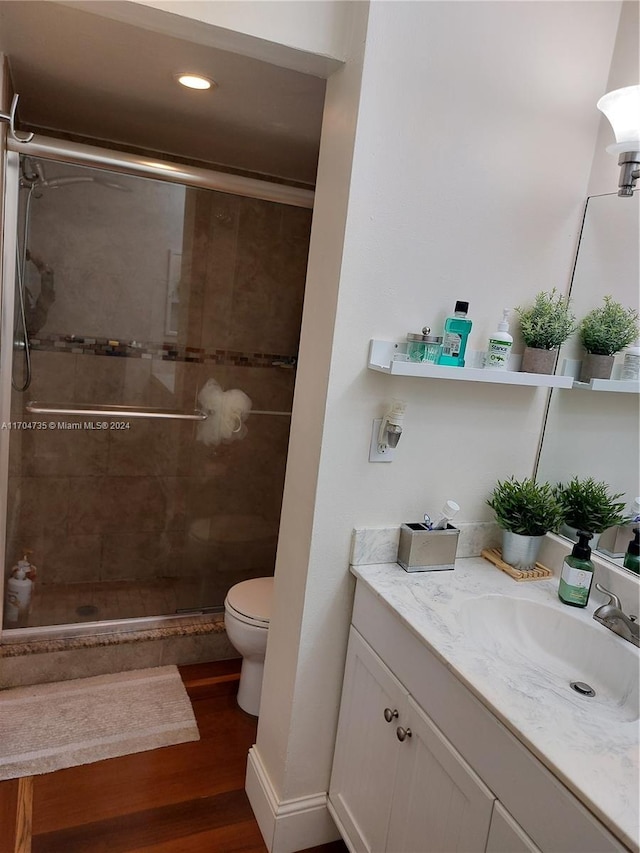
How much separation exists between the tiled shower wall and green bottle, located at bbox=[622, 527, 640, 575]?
70.2 inches

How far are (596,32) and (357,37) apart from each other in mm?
736

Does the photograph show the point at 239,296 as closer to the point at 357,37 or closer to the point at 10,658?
the point at 357,37

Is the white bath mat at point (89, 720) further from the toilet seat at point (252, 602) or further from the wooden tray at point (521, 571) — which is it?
the wooden tray at point (521, 571)

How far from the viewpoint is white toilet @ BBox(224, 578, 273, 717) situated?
2.24m

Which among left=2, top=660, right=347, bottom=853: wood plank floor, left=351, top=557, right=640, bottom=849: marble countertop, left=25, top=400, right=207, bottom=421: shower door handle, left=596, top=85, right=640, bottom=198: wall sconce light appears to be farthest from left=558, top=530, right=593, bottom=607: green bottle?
left=25, top=400, right=207, bottom=421: shower door handle

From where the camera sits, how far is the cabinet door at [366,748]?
149 centimetres

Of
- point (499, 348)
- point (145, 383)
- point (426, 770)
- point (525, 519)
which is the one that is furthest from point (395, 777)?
point (145, 383)

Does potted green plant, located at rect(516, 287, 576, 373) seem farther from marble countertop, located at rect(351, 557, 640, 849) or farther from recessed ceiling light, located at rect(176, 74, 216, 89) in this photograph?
recessed ceiling light, located at rect(176, 74, 216, 89)

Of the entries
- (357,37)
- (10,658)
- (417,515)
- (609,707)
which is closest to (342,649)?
(417,515)

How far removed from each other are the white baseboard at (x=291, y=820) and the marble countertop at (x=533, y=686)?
73 cm

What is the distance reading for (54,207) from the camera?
2.50 metres

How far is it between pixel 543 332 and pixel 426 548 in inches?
27.1

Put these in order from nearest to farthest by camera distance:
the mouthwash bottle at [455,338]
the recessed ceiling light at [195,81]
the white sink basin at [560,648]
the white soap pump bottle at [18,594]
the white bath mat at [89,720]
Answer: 1. the white sink basin at [560,648]
2. the mouthwash bottle at [455,338]
3. the recessed ceiling light at [195,81]
4. the white bath mat at [89,720]
5. the white soap pump bottle at [18,594]

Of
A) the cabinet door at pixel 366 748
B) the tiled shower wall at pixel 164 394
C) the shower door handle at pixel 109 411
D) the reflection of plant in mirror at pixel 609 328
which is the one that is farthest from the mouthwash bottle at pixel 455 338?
the shower door handle at pixel 109 411
